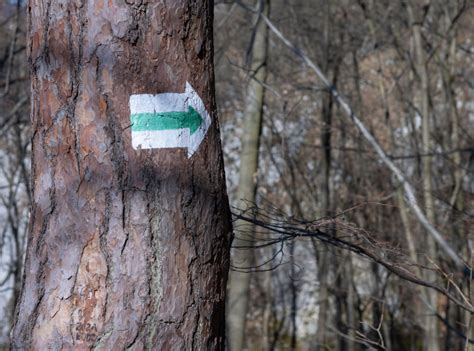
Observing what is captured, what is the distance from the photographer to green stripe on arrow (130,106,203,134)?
6.52 ft

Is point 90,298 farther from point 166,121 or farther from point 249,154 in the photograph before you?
point 249,154

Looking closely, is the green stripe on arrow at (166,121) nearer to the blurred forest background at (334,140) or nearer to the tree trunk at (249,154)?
the tree trunk at (249,154)

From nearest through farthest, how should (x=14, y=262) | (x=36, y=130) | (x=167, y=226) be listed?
(x=167, y=226) < (x=36, y=130) < (x=14, y=262)

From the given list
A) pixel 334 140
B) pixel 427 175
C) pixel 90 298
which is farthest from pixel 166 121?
pixel 334 140

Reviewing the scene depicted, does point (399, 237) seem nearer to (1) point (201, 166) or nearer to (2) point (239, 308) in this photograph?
(2) point (239, 308)

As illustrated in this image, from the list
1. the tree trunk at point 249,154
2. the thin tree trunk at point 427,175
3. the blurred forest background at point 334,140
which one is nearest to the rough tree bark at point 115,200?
the thin tree trunk at point 427,175

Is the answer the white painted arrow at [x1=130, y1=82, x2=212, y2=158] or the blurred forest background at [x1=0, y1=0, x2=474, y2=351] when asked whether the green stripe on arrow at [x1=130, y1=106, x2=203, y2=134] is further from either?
the blurred forest background at [x1=0, y1=0, x2=474, y2=351]

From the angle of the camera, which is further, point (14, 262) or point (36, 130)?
point (14, 262)

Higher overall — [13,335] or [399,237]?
[399,237]

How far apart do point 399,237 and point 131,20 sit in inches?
379

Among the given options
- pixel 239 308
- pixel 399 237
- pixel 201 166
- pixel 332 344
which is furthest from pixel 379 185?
pixel 201 166

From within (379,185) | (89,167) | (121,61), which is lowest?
(89,167)

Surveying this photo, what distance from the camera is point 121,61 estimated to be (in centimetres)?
200

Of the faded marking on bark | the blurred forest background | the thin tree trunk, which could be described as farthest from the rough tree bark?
the blurred forest background
